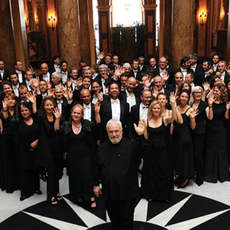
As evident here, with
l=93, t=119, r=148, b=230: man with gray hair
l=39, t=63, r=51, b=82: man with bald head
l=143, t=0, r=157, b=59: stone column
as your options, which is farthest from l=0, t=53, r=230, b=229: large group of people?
l=143, t=0, r=157, b=59: stone column

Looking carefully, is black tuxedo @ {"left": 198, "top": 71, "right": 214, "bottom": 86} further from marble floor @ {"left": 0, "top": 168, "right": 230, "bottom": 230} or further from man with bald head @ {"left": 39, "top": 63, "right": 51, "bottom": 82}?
man with bald head @ {"left": 39, "top": 63, "right": 51, "bottom": 82}

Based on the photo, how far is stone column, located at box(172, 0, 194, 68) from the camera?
8.62m

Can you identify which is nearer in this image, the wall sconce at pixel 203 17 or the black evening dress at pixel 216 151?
the black evening dress at pixel 216 151

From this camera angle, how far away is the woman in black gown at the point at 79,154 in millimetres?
4391

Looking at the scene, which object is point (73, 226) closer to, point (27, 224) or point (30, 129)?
point (27, 224)

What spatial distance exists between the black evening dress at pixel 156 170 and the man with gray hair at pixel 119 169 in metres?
1.09

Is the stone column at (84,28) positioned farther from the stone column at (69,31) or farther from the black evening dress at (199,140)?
the black evening dress at (199,140)

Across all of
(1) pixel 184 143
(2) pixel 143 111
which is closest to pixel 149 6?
(2) pixel 143 111

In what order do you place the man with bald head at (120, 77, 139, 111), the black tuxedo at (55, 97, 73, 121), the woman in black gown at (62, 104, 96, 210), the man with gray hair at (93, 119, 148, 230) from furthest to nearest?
the man with bald head at (120, 77, 139, 111), the black tuxedo at (55, 97, 73, 121), the woman in black gown at (62, 104, 96, 210), the man with gray hair at (93, 119, 148, 230)

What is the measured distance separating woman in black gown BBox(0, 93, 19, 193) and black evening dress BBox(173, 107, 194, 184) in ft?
8.97

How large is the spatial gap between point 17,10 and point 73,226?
8.69 m

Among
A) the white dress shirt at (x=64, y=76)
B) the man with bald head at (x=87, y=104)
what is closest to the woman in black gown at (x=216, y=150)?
the man with bald head at (x=87, y=104)

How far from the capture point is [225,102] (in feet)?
17.3

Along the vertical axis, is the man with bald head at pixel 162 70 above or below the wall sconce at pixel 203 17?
below
